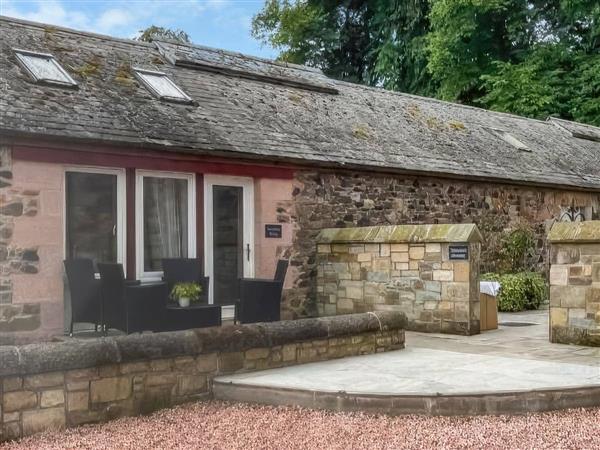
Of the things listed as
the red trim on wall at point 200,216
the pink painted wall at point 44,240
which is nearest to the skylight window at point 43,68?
the pink painted wall at point 44,240

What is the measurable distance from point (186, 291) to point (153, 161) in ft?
7.95

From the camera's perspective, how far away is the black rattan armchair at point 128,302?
7641 mm

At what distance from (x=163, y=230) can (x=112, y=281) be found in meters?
2.02

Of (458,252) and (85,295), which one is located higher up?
(458,252)

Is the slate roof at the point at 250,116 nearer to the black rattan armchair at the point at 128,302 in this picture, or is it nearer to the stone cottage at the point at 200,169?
the stone cottage at the point at 200,169

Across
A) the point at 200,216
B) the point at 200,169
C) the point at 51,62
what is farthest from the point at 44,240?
the point at 51,62

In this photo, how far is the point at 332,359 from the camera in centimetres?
739

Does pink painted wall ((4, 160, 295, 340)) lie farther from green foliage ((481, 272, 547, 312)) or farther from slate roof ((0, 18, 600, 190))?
green foliage ((481, 272, 547, 312))

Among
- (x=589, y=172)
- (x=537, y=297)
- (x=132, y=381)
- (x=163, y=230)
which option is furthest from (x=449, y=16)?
(x=132, y=381)

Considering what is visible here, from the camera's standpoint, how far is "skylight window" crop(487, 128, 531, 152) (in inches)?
657

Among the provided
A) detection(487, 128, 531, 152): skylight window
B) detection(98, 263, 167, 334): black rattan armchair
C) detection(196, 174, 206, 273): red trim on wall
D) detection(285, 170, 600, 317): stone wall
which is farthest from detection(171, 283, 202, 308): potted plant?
detection(487, 128, 531, 152): skylight window

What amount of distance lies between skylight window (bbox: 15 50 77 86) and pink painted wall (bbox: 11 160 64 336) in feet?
5.28

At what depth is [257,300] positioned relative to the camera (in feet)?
29.0

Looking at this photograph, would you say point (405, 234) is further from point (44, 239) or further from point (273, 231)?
point (44, 239)
